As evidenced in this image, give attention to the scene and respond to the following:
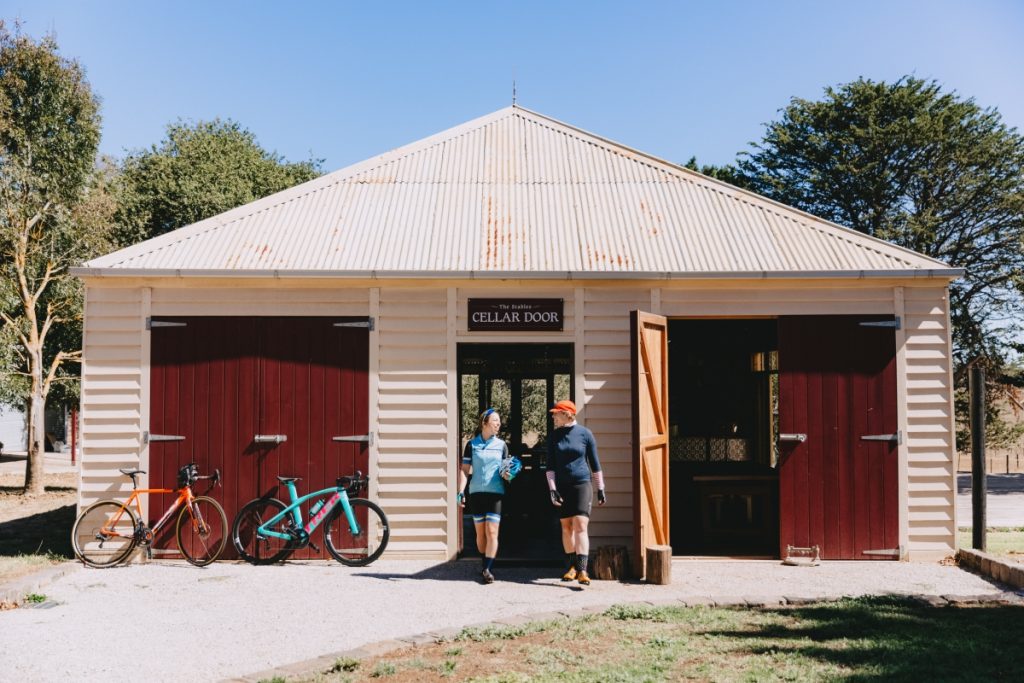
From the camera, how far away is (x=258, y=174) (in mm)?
29516

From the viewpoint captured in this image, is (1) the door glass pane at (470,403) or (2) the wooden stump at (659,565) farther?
(1) the door glass pane at (470,403)

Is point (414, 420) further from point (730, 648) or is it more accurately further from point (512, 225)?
point (730, 648)

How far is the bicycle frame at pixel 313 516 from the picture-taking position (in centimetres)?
934

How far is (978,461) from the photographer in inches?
400

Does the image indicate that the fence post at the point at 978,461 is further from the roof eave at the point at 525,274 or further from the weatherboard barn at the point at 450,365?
the roof eave at the point at 525,274

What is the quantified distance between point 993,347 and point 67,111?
Result: 26.6 metres

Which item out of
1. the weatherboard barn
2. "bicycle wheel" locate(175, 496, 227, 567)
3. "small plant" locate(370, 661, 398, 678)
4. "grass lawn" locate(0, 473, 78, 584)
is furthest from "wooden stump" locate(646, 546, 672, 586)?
"grass lawn" locate(0, 473, 78, 584)

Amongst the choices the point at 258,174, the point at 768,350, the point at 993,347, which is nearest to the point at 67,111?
the point at 258,174

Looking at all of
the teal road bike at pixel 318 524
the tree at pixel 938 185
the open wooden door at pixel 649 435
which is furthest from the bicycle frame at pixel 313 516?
the tree at pixel 938 185

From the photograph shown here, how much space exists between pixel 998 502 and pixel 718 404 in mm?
12131

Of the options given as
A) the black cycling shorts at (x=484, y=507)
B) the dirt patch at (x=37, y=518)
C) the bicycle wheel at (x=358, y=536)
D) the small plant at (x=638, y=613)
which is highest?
the black cycling shorts at (x=484, y=507)

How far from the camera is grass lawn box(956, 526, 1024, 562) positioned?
10878 mm

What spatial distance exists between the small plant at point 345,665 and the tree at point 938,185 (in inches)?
978

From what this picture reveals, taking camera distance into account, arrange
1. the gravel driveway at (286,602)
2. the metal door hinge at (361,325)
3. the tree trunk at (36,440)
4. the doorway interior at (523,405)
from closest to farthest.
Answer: the gravel driveway at (286,602), the metal door hinge at (361,325), the doorway interior at (523,405), the tree trunk at (36,440)
